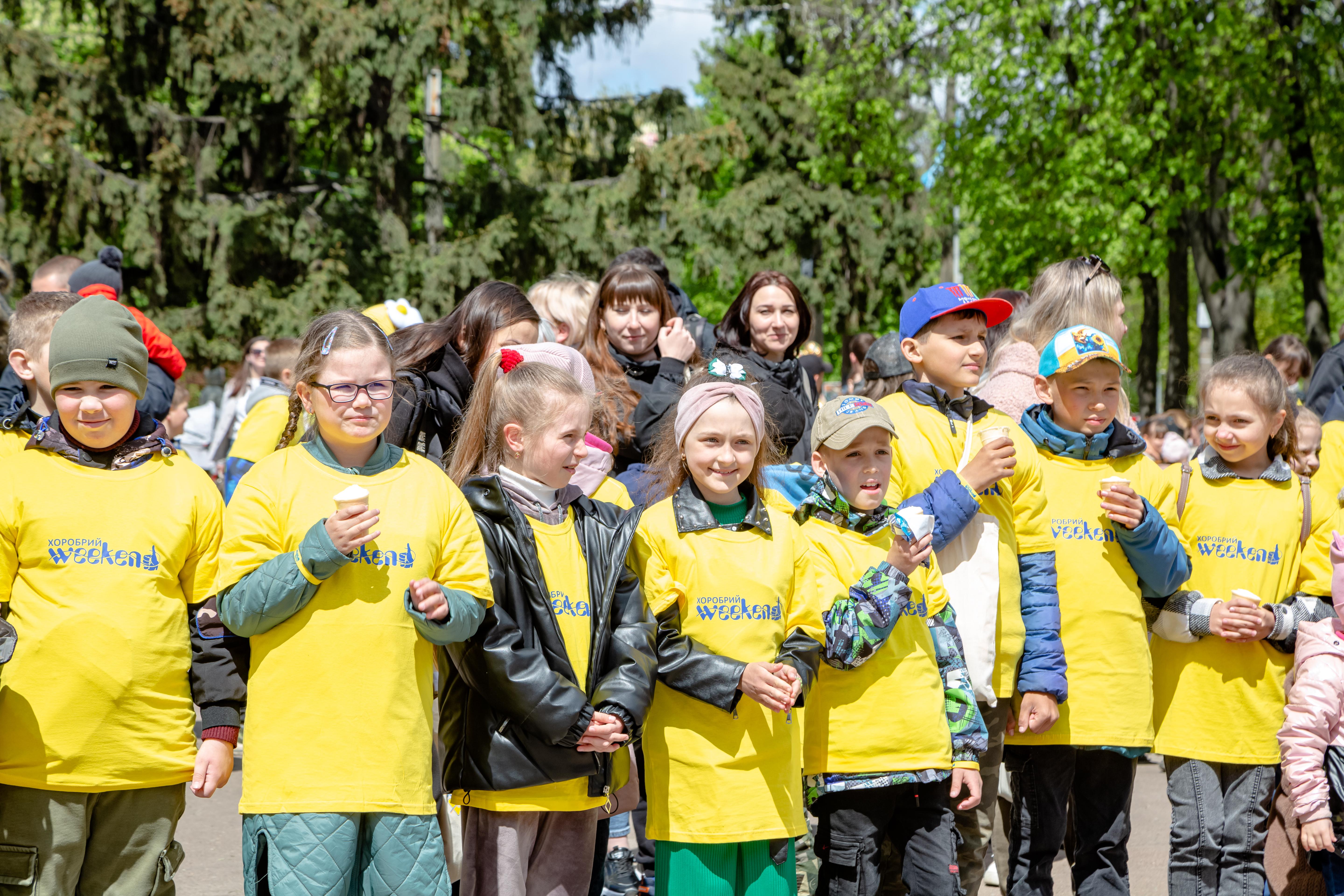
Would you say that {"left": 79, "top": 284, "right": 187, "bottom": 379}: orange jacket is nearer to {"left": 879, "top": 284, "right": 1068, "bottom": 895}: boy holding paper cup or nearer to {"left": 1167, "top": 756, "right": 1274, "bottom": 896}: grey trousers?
{"left": 879, "top": 284, "right": 1068, "bottom": 895}: boy holding paper cup

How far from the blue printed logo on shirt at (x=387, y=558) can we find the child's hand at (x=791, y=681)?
1059 mm

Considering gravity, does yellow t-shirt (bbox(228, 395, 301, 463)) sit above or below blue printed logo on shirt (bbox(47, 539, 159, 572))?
above

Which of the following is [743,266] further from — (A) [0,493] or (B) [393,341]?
(A) [0,493]

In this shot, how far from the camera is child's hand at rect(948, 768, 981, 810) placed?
152 inches

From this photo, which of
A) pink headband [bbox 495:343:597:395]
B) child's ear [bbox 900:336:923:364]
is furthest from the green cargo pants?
child's ear [bbox 900:336:923:364]

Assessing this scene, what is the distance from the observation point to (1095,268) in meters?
4.86

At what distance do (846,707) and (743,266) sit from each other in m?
20.7

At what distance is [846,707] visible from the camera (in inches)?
150

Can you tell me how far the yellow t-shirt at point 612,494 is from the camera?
4379 mm

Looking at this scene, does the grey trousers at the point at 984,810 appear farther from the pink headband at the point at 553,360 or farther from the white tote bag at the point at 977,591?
the pink headband at the point at 553,360

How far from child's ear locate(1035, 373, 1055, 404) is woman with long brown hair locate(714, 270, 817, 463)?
1264 mm

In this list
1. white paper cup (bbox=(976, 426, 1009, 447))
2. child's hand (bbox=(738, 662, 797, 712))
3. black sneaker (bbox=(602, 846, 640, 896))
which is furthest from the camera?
black sneaker (bbox=(602, 846, 640, 896))

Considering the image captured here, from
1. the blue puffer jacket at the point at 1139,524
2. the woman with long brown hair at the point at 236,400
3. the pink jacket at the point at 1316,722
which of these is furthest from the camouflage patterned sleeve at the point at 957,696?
the woman with long brown hair at the point at 236,400

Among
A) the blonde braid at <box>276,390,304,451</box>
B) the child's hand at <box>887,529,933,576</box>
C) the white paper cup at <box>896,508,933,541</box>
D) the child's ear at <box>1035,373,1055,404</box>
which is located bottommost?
the child's hand at <box>887,529,933,576</box>
